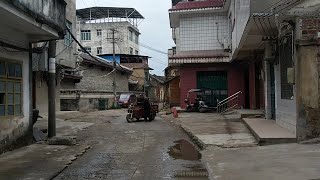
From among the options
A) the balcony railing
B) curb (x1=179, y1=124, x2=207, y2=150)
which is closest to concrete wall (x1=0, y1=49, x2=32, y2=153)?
the balcony railing

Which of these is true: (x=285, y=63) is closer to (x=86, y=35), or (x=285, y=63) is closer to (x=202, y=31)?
(x=202, y=31)

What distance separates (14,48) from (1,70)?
30.1 inches

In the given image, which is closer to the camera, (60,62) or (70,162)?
(70,162)

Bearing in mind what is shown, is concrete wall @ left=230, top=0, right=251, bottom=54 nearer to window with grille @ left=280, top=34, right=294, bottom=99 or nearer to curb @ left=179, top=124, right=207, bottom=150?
window with grille @ left=280, top=34, right=294, bottom=99

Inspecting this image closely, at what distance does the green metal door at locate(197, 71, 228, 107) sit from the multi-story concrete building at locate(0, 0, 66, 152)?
1658cm

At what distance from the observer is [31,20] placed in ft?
35.5

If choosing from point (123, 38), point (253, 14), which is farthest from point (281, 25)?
point (123, 38)

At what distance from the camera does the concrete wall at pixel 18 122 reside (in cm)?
1170

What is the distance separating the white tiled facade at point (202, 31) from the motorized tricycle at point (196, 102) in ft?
9.93

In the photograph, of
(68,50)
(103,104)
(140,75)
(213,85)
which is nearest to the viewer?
(68,50)

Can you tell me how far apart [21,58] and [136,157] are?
5.05 metres

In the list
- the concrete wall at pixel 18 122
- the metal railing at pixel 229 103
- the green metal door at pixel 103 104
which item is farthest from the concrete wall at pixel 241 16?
the green metal door at pixel 103 104

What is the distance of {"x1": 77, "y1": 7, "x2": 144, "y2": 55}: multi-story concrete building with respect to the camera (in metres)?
70.4

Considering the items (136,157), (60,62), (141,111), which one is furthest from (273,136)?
(60,62)
